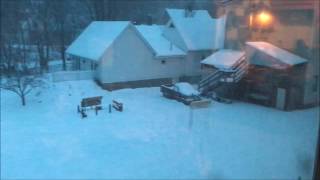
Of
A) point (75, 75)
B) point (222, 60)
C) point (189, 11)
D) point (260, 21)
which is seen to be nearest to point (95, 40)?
point (75, 75)

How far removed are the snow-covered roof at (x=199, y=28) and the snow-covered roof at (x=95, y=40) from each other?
0.84ft

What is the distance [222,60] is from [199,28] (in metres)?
0.20

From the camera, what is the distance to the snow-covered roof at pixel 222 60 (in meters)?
1.79

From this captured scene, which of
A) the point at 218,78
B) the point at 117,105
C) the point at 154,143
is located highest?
the point at 218,78

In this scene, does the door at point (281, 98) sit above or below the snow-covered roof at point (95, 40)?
below

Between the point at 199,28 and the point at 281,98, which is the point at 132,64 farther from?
the point at 281,98

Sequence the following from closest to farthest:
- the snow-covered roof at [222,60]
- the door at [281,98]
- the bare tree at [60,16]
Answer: the bare tree at [60,16], the snow-covered roof at [222,60], the door at [281,98]

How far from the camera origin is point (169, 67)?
178cm

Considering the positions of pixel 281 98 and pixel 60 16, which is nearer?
pixel 60 16

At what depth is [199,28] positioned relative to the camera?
1862 millimetres

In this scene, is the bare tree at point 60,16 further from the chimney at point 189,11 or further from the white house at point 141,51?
the chimney at point 189,11

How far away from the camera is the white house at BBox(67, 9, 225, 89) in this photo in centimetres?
173

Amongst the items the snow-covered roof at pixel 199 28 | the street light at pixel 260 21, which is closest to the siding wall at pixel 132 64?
the snow-covered roof at pixel 199 28

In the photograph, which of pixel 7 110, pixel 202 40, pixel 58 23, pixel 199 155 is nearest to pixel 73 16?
pixel 58 23
